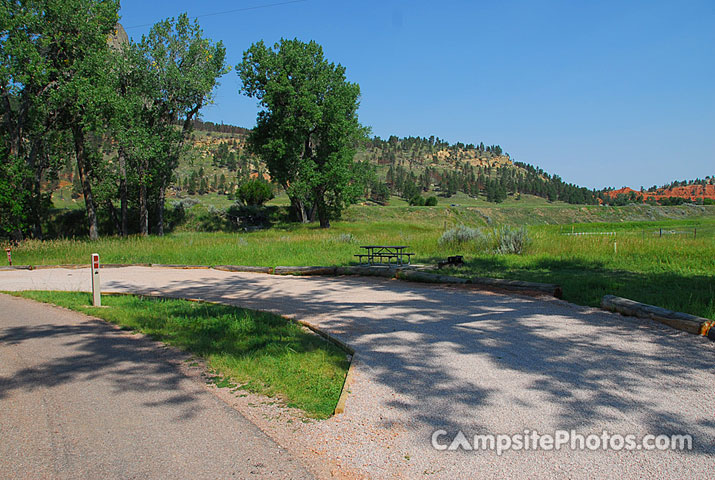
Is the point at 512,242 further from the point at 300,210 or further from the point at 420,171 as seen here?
the point at 420,171

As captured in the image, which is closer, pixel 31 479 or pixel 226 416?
pixel 31 479

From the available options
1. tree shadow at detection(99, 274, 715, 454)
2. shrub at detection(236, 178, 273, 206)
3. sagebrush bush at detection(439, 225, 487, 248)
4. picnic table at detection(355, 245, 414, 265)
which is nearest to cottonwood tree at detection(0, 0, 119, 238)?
shrub at detection(236, 178, 273, 206)

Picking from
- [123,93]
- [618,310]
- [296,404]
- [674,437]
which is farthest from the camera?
[123,93]

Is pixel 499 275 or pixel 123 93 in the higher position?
pixel 123 93

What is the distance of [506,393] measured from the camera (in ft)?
14.6

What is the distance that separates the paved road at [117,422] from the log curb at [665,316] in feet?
18.6

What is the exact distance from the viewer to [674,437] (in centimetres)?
366

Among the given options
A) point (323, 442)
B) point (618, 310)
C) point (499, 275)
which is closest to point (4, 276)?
point (499, 275)

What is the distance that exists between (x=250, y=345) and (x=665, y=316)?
5.74 meters

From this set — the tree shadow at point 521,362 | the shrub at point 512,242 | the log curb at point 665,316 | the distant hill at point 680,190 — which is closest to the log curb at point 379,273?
the tree shadow at point 521,362

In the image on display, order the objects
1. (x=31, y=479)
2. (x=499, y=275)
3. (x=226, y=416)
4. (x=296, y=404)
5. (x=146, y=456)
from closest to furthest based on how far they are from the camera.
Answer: (x=31, y=479)
(x=146, y=456)
(x=226, y=416)
(x=296, y=404)
(x=499, y=275)

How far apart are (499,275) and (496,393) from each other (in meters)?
8.13

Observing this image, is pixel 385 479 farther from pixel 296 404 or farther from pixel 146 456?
pixel 146 456

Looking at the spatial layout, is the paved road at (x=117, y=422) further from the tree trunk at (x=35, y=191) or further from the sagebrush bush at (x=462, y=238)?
the tree trunk at (x=35, y=191)
